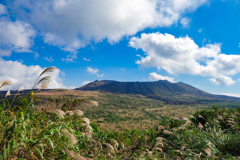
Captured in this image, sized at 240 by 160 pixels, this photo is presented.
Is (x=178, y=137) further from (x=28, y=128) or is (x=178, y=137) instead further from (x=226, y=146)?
(x=28, y=128)

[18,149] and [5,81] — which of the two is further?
[5,81]

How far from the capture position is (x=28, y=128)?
2.60 m

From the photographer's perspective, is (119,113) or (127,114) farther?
(119,113)

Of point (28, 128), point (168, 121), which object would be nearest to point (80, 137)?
point (28, 128)

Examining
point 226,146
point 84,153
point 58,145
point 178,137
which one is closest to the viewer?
point 58,145

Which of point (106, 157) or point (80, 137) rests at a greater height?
point (80, 137)

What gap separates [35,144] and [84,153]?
1154 millimetres

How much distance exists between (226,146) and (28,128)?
536 cm

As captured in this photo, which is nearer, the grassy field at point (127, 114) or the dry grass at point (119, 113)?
the dry grass at point (119, 113)

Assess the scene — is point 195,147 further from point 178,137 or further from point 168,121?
point 168,121

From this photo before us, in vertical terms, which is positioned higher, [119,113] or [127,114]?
[119,113]

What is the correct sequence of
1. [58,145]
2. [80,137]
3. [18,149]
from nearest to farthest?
[18,149] < [58,145] < [80,137]

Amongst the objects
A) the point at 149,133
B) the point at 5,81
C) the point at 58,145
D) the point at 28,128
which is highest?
the point at 5,81

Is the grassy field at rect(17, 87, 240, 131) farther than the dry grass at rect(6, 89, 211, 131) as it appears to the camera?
Yes
